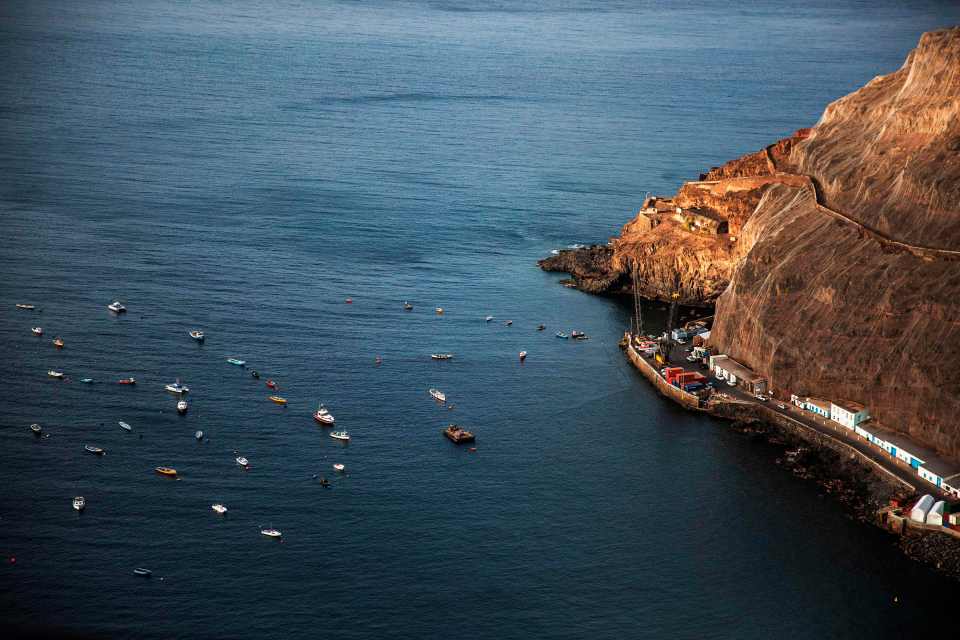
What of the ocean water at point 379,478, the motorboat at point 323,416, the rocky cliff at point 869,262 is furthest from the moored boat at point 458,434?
the rocky cliff at point 869,262

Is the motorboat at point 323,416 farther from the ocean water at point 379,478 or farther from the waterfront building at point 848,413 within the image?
the waterfront building at point 848,413

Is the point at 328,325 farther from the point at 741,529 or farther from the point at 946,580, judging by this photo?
the point at 946,580

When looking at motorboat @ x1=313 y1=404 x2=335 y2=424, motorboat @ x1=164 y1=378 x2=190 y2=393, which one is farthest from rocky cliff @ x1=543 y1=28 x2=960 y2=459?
motorboat @ x1=164 y1=378 x2=190 y2=393

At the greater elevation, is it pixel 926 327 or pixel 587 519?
pixel 926 327

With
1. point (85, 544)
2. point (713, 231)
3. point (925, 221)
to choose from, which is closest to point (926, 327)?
point (925, 221)

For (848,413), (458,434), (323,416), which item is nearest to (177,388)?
(323,416)

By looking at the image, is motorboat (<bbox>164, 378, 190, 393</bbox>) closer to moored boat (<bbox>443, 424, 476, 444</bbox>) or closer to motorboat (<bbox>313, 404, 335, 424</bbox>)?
motorboat (<bbox>313, 404, 335, 424</bbox>)
